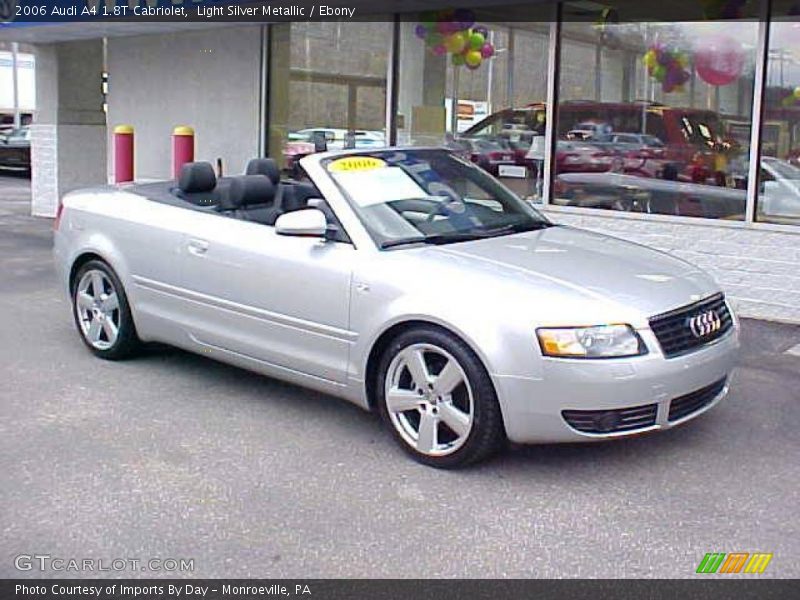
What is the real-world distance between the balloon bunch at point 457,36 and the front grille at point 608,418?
607 cm

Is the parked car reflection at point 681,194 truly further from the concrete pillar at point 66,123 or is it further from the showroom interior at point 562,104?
the concrete pillar at point 66,123

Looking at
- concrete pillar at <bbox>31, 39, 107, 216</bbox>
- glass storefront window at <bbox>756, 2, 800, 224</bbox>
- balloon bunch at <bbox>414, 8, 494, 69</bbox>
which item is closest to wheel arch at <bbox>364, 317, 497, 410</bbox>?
glass storefront window at <bbox>756, 2, 800, 224</bbox>

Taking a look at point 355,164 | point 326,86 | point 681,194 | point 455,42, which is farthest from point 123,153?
point 355,164

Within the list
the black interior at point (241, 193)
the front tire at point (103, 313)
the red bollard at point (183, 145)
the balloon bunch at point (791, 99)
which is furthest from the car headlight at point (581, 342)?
the red bollard at point (183, 145)

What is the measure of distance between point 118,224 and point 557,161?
4.41m

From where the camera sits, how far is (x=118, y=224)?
647cm

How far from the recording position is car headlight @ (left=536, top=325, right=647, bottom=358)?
4473 millimetres

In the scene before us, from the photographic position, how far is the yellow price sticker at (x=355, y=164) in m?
5.63

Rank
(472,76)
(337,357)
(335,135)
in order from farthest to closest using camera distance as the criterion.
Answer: (335,135), (472,76), (337,357)

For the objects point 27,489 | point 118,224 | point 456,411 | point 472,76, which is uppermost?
point 472,76

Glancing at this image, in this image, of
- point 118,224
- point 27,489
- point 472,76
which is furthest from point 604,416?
point 472,76

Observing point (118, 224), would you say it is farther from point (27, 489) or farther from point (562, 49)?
point (562, 49)

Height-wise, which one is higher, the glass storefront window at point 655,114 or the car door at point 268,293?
the glass storefront window at point 655,114

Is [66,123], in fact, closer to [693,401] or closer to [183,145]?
[183,145]
